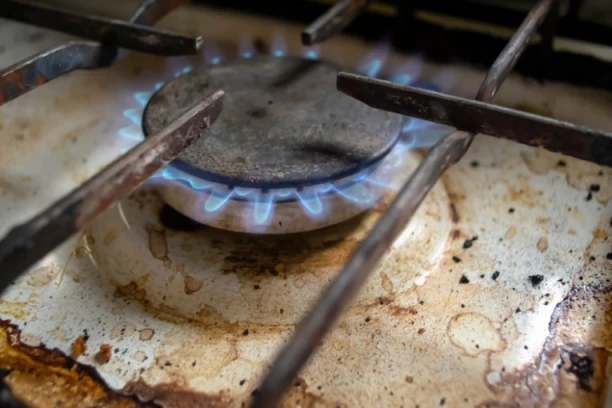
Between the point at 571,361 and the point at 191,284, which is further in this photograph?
the point at 191,284

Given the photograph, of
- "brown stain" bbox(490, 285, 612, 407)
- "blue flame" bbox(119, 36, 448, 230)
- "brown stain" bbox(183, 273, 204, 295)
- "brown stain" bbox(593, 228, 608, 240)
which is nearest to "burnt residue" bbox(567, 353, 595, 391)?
Result: "brown stain" bbox(490, 285, 612, 407)

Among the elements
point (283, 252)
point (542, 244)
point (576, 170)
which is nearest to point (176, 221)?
point (283, 252)

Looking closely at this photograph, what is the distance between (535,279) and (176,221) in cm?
50

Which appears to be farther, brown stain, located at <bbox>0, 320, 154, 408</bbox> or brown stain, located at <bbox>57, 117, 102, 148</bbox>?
brown stain, located at <bbox>57, 117, 102, 148</bbox>

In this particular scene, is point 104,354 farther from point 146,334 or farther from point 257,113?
point 257,113

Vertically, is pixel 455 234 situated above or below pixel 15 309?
below

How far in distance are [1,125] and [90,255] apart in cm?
37

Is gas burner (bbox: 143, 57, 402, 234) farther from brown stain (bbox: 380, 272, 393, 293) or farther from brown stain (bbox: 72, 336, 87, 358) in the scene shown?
brown stain (bbox: 72, 336, 87, 358)

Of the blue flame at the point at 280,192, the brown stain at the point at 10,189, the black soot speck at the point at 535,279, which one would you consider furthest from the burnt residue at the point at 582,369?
the brown stain at the point at 10,189

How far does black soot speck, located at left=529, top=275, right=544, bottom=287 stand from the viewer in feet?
2.40

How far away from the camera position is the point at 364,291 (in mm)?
746

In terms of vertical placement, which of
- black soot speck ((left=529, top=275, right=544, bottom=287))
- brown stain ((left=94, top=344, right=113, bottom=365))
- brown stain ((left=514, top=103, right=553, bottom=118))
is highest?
brown stain ((left=94, top=344, right=113, bottom=365))

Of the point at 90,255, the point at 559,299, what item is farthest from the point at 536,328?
the point at 90,255

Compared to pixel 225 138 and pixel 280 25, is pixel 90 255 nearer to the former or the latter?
pixel 225 138
